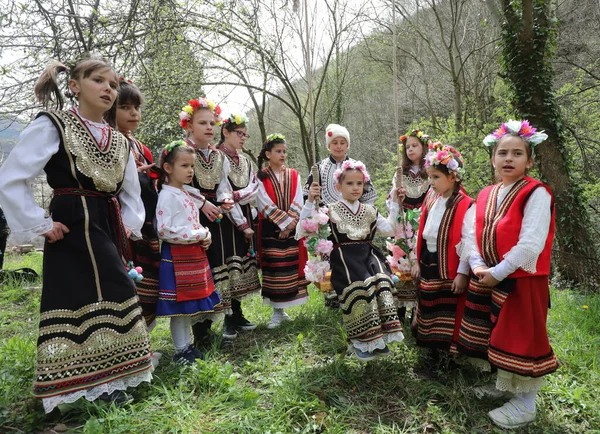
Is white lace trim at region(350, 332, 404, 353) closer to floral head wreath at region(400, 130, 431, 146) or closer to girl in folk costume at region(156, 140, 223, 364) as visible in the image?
Answer: girl in folk costume at region(156, 140, 223, 364)

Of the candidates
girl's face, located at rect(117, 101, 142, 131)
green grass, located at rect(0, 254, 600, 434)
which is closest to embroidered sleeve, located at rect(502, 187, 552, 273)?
green grass, located at rect(0, 254, 600, 434)

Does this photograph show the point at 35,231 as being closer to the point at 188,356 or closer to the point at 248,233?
the point at 188,356

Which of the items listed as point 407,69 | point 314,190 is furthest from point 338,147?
point 407,69

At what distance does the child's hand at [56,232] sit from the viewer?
2273 millimetres

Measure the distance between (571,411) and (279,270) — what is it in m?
2.58

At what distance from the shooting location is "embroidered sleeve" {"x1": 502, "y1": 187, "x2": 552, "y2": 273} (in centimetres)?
235

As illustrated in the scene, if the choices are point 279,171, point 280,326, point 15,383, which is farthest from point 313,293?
point 15,383

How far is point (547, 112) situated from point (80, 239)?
18.5ft

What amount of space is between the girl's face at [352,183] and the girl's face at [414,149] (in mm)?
1067

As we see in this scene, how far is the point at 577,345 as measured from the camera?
3.36 m

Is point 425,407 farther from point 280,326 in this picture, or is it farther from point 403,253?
point 280,326

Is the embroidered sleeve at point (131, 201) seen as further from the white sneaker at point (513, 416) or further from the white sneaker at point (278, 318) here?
the white sneaker at point (513, 416)

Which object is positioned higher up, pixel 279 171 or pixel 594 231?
pixel 279 171

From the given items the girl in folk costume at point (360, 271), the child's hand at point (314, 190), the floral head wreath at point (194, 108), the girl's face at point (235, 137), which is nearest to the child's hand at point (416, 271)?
the girl in folk costume at point (360, 271)
